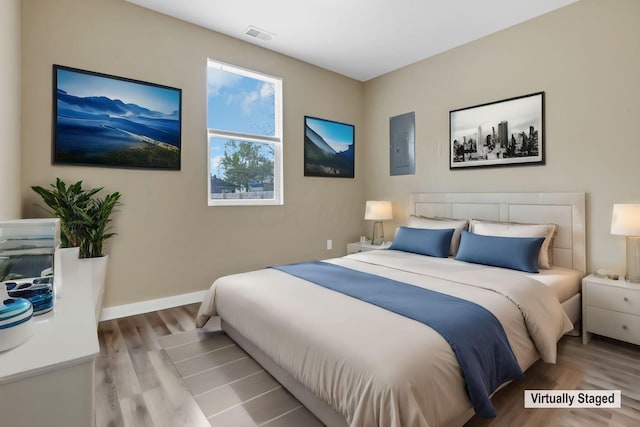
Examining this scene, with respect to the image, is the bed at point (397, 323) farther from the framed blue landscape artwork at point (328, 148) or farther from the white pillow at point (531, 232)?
the framed blue landscape artwork at point (328, 148)

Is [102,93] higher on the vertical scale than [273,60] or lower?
lower

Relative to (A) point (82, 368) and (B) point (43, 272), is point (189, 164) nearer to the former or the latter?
(B) point (43, 272)

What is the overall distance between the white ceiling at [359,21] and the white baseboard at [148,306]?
2.89 meters

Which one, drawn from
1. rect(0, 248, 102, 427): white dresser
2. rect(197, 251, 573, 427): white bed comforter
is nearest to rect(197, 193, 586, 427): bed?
rect(197, 251, 573, 427): white bed comforter

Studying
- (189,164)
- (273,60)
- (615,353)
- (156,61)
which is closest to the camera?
(615,353)

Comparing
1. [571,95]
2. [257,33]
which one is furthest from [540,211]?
[257,33]

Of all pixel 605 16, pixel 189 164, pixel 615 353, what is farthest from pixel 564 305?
pixel 189 164

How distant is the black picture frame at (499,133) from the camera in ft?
10.6

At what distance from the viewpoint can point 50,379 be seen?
739 millimetres

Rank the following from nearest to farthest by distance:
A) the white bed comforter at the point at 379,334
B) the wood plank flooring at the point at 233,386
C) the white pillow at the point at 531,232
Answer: the white bed comforter at the point at 379,334 < the wood plank flooring at the point at 233,386 < the white pillow at the point at 531,232

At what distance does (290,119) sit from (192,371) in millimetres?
3133

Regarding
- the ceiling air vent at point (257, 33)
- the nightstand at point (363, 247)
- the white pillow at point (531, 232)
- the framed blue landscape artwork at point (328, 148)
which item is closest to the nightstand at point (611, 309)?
the white pillow at point (531, 232)

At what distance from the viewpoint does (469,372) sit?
56.5 inches

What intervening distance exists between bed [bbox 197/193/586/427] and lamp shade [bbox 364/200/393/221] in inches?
37.7
